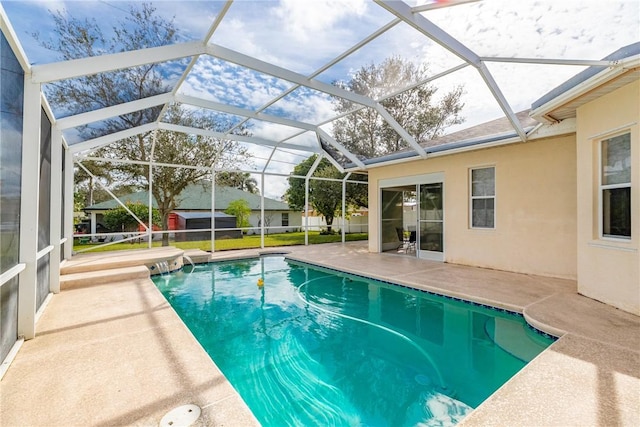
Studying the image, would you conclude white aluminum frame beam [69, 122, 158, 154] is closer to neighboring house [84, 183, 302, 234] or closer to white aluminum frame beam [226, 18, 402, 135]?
white aluminum frame beam [226, 18, 402, 135]

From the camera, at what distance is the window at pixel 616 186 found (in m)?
4.26

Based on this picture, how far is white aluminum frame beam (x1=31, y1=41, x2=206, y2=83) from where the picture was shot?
11.1ft

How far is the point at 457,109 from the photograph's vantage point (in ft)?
24.0

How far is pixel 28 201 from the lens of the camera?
322 cm

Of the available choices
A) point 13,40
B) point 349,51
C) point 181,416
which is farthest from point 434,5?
point 181,416

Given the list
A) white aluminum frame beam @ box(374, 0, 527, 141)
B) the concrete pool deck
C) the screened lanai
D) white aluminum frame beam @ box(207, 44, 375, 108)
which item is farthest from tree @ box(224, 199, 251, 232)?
white aluminum frame beam @ box(374, 0, 527, 141)

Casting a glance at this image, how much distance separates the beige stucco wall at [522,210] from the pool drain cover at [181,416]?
7.55 m

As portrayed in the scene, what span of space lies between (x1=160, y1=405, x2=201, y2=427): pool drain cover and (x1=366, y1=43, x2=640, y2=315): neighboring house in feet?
18.6

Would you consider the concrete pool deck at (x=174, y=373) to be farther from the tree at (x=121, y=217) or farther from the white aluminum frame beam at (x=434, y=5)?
the tree at (x=121, y=217)

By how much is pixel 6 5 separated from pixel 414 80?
19.3 feet

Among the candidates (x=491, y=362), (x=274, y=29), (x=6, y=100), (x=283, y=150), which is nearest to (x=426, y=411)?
(x=491, y=362)

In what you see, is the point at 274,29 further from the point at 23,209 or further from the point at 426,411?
the point at 426,411

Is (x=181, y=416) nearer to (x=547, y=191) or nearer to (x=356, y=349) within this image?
(x=356, y=349)

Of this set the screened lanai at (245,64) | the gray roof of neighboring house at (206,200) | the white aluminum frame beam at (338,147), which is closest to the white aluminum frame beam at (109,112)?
the screened lanai at (245,64)
